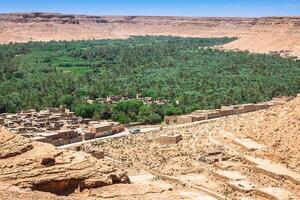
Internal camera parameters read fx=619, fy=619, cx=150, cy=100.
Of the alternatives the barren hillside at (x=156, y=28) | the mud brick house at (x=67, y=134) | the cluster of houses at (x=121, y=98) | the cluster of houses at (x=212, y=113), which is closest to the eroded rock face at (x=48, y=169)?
the mud brick house at (x=67, y=134)

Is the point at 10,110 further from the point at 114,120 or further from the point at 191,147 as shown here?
the point at 191,147

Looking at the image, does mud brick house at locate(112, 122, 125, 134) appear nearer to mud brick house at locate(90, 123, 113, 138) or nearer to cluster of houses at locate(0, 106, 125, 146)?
cluster of houses at locate(0, 106, 125, 146)

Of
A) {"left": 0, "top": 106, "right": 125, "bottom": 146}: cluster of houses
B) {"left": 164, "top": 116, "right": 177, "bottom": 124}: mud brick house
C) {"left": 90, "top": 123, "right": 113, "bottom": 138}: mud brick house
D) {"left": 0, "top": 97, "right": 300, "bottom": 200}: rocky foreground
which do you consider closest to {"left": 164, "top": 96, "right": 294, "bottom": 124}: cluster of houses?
{"left": 164, "top": 116, "right": 177, "bottom": 124}: mud brick house

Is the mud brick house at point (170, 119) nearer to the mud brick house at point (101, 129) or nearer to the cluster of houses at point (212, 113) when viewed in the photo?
the cluster of houses at point (212, 113)

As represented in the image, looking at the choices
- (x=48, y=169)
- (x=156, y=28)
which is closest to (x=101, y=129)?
(x=48, y=169)

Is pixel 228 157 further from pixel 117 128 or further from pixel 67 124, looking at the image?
pixel 67 124

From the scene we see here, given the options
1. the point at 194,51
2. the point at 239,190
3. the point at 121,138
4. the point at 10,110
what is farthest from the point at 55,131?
the point at 194,51
